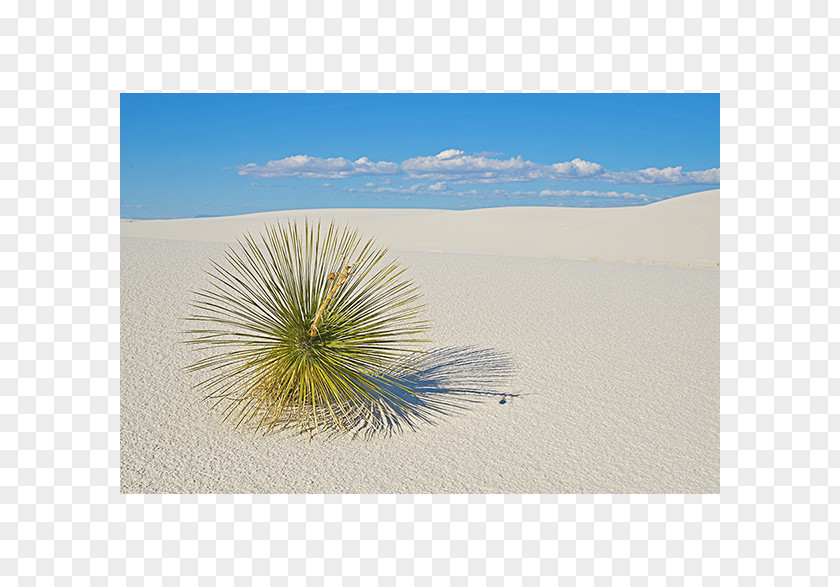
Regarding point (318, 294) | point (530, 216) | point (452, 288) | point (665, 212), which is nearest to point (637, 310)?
point (452, 288)

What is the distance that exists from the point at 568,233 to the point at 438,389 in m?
21.2

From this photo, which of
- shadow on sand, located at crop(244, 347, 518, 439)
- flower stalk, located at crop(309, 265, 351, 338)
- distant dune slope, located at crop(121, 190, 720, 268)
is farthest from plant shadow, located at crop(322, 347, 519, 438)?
distant dune slope, located at crop(121, 190, 720, 268)

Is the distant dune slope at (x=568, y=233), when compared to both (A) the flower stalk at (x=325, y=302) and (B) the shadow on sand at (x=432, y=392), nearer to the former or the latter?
(B) the shadow on sand at (x=432, y=392)

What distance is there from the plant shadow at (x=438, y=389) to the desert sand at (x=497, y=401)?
30 millimetres

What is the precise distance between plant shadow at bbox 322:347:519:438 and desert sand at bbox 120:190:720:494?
30 mm

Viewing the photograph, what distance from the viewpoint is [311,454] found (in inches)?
177

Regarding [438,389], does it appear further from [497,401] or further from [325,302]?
[325,302]

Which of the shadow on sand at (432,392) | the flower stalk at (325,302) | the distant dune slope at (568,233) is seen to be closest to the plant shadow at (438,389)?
the shadow on sand at (432,392)

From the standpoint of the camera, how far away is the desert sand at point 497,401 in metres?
4.19

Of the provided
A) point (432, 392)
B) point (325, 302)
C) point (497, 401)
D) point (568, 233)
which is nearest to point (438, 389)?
point (432, 392)

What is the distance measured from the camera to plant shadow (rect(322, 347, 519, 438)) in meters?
5.08

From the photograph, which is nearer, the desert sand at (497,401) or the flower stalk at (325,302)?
the desert sand at (497,401)

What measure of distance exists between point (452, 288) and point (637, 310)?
9.98ft
